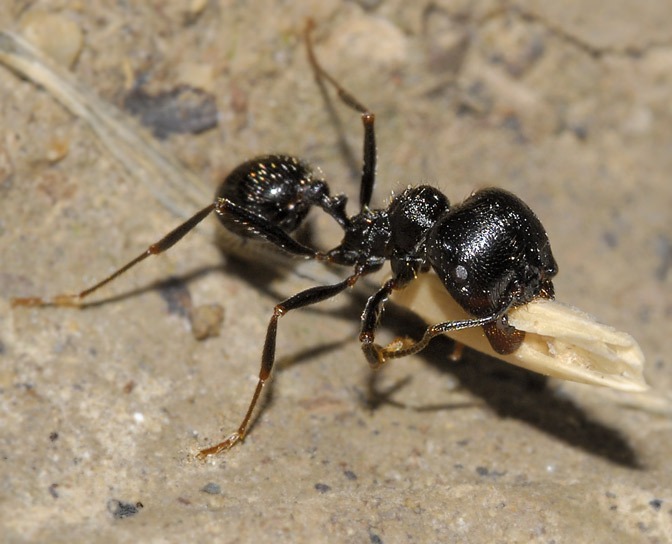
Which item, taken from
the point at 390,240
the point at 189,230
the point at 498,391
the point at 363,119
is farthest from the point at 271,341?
the point at 363,119

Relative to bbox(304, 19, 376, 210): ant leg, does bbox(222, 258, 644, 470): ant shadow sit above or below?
below

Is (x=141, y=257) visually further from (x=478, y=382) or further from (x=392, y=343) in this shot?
(x=478, y=382)

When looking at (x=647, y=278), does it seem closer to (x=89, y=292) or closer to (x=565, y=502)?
(x=565, y=502)

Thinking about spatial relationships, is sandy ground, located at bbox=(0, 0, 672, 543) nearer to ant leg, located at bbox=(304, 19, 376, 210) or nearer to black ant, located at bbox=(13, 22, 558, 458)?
ant leg, located at bbox=(304, 19, 376, 210)

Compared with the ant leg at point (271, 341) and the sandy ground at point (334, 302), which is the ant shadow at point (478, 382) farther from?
the ant leg at point (271, 341)

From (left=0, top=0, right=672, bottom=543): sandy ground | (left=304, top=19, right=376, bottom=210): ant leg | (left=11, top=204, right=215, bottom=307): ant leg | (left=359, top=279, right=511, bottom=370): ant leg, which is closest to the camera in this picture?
(left=0, top=0, right=672, bottom=543): sandy ground

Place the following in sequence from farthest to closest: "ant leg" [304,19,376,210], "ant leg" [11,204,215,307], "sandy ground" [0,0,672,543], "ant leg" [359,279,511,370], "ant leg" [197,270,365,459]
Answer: "ant leg" [304,19,376,210] < "ant leg" [11,204,215,307] < "ant leg" [359,279,511,370] < "ant leg" [197,270,365,459] < "sandy ground" [0,0,672,543]

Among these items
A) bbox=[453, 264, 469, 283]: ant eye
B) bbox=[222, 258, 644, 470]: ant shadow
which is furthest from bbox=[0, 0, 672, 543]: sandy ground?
bbox=[453, 264, 469, 283]: ant eye
